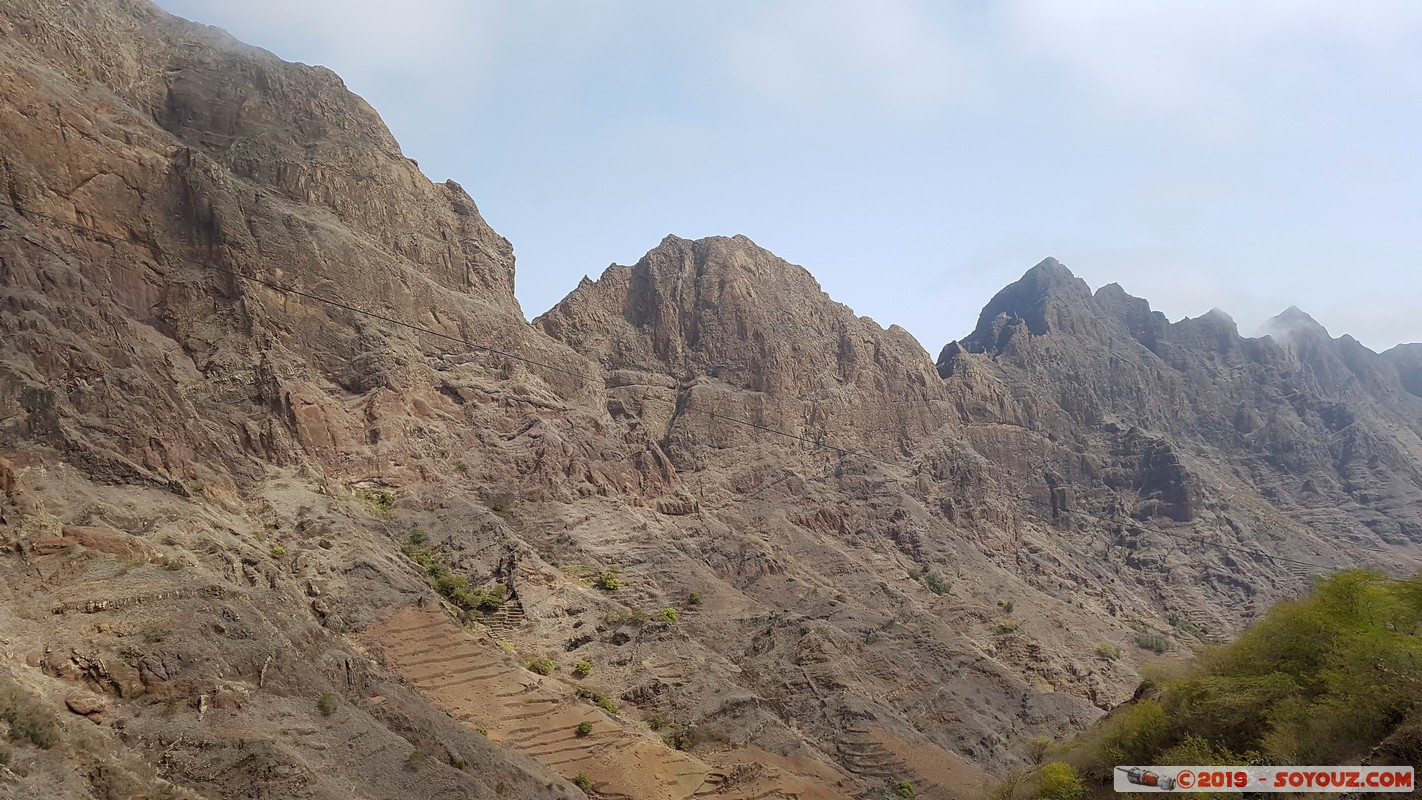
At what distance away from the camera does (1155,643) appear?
8375 cm

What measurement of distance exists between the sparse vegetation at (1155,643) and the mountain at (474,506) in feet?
0.82

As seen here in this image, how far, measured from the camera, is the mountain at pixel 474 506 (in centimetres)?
3725

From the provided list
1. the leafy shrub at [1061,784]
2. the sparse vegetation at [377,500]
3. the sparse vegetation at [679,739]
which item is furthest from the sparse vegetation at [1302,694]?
the sparse vegetation at [377,500]

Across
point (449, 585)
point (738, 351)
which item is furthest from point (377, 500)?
point (738, 351)

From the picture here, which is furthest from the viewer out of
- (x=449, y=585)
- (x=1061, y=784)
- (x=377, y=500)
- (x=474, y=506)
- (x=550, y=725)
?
(x=474, y=506)

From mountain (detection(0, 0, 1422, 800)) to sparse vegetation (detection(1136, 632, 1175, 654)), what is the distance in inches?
9.9

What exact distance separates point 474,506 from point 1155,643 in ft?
181

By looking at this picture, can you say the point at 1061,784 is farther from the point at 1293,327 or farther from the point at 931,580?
the point at 1293,327

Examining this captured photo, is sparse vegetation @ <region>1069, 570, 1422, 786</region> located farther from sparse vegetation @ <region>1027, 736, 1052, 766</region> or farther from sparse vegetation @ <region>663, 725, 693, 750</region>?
sparse vegetation @ <region>663, 725, 693, 750</region>

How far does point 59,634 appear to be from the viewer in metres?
33.5

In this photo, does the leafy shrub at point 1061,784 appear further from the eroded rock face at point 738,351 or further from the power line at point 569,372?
the eroded rock face at point 738,351

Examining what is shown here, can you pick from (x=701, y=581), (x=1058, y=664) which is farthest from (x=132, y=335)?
(x=1058, y=664)

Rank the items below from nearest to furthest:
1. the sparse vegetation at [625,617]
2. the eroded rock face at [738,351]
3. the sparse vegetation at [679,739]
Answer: the sparse vegetation at [679,739]
the sparse vegetation at [625,617]
the eroded rock face at [738,351]

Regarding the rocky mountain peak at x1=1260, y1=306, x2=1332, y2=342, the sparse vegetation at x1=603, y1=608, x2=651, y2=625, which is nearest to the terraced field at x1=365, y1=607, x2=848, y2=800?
the sparse vegetation at x1=603, y1=608, x2=651, y2=625
